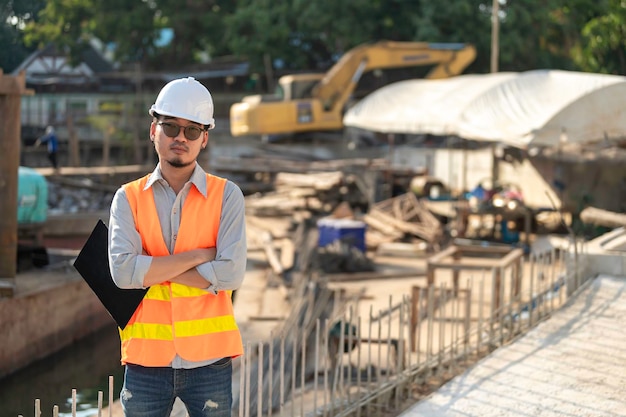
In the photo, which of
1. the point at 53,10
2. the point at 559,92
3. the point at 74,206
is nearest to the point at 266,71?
the point at 53,10

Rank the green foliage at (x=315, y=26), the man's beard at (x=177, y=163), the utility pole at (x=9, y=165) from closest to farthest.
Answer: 1. the man's beard at (x=177, y=163)
2. the utility pole at (x=9, y=165)
3. the green foliage at (x=315, y=26)

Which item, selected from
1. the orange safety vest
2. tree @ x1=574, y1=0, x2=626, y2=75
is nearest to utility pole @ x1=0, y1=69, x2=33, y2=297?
the orange safety vest

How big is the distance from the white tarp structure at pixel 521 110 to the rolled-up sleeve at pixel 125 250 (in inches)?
487

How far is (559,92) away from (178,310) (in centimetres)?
1428

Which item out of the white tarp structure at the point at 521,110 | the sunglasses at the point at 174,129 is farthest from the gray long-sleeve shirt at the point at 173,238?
the white tarp structure at the point at 521,110

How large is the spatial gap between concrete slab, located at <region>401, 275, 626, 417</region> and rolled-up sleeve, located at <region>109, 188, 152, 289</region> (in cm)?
234

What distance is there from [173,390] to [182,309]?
33 cm

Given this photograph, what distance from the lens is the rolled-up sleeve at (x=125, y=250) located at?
407 cm

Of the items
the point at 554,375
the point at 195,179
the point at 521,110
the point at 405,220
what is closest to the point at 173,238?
the point at 195,179

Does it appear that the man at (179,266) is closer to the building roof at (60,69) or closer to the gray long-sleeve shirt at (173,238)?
the gray long-sleeve shirt at (173,238)

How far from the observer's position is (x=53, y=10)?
38469 mm

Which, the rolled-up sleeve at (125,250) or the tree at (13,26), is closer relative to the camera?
the rolled-up sleeve at (125,250)

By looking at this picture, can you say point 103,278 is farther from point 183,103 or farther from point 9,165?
point 9,165

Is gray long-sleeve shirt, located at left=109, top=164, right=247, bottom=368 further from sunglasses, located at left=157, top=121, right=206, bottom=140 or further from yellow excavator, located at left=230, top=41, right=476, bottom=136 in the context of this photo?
yellow excavator, located at left=230, top=41, right=476, bottom=136
